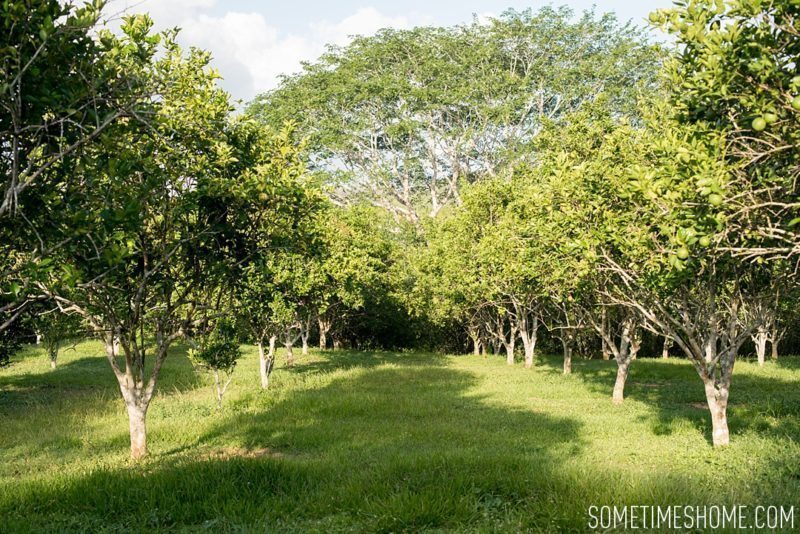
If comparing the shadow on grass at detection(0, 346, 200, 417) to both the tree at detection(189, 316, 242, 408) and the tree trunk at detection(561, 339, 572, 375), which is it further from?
the tree trunk at detection(561, 339, 572, 375)

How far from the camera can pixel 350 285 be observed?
33.0 meters

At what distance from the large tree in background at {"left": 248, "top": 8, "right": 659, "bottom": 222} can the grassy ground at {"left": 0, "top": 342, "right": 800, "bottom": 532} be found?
95.7ft

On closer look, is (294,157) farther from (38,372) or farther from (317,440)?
(38,372)

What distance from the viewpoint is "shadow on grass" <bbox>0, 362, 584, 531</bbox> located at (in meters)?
8.50

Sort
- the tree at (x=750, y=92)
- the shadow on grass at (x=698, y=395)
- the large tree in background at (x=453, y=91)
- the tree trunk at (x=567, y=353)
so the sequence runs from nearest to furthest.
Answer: the tree at (x=750, y=92)
the shadow on grass at (x=698, y=395)
the tree trunk at (x=567, y=353)
the large tree in background at (x=453, y=91)

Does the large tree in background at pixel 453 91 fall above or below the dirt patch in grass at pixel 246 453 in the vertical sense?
above

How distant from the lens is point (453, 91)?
53188 mm

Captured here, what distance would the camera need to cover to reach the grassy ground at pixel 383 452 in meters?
8.69

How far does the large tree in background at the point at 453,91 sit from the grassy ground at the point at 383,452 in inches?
1148

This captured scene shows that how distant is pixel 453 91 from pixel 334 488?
47.9m

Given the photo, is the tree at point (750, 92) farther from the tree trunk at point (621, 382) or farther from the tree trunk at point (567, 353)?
the tree trunk at point (567, 353)

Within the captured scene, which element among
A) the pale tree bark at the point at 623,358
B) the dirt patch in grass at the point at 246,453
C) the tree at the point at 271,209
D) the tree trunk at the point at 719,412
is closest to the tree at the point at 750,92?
the tree trunk at the point at 719,412

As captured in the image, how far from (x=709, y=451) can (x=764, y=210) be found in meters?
6.99

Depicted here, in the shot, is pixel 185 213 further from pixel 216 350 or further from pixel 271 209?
pixel 216 350
